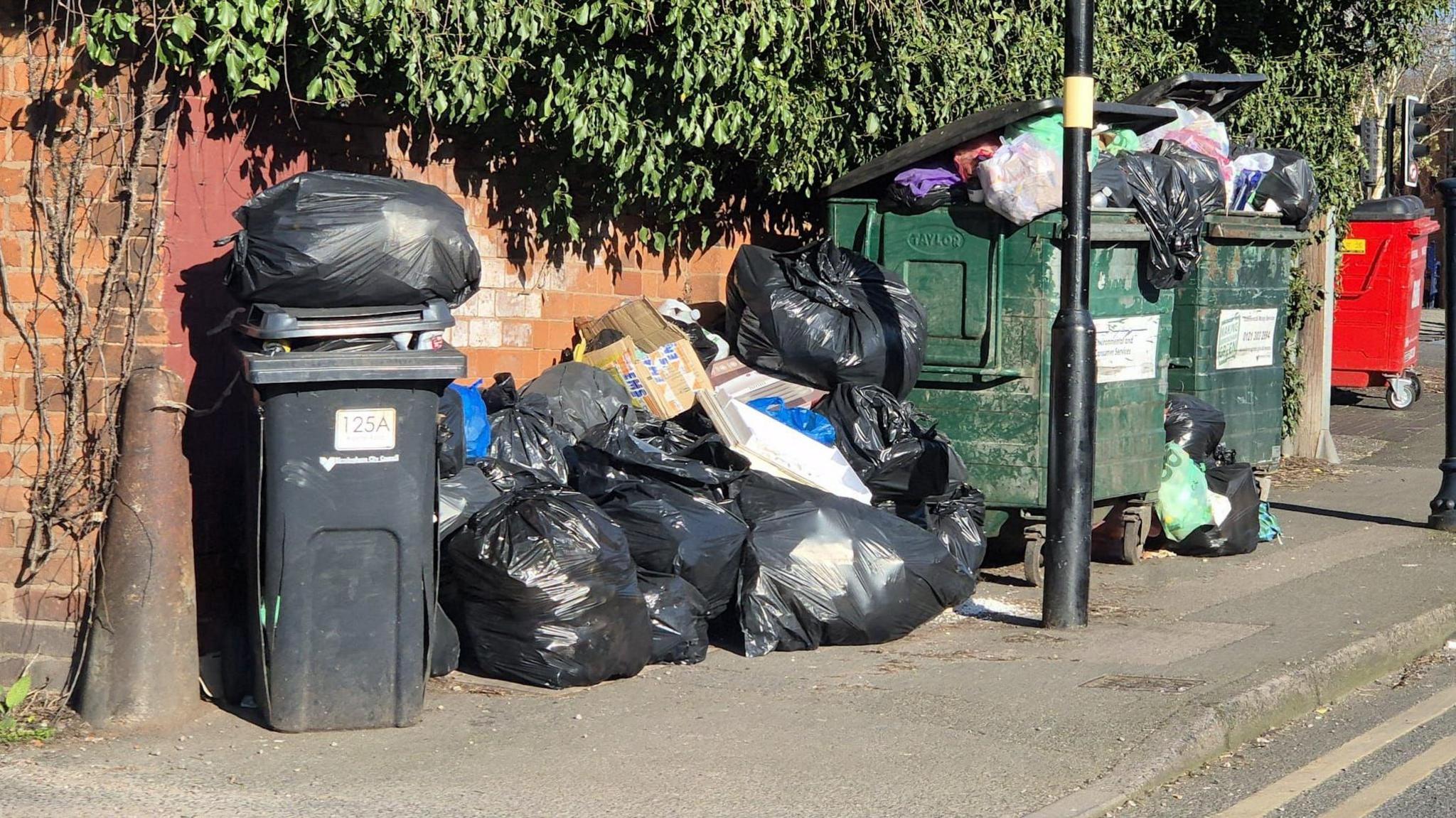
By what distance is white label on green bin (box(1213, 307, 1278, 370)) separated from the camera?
9383mm

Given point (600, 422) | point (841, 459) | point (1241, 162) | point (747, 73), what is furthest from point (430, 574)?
point (1241, 162)

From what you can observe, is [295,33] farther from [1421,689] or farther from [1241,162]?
[1241,162]

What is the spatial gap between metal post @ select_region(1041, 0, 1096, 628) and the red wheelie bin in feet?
31.3

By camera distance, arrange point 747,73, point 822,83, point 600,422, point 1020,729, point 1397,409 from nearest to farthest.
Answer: point 1020,729 → point 600,422 → point 747,73 → point 822,83 → point 1397,409

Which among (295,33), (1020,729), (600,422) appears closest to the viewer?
(1020,729)

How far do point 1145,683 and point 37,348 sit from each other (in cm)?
401

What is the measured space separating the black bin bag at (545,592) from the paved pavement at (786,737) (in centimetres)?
12

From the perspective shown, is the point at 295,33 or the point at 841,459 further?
the point at 841,459

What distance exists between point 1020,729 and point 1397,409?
12.0 metres

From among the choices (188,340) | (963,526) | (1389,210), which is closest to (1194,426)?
(963,526)

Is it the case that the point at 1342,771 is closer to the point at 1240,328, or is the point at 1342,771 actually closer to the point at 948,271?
the point at 948,271

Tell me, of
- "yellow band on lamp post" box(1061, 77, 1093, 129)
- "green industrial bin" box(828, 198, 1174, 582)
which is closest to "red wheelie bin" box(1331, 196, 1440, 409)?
"green industrial bin" box(828, 198, 1174, 582)

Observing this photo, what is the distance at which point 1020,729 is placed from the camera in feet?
16.9

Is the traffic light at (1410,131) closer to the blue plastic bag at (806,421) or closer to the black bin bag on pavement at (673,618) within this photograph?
the blue plastic bag at (806,421)
